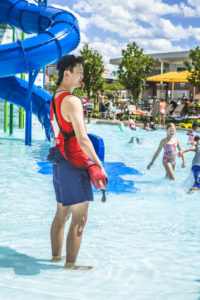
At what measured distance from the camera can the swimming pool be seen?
9.65ft

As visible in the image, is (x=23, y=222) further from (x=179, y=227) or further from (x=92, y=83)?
(x=92, y=83)

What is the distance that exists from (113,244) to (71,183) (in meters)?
1.29

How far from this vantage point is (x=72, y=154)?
2969 mm

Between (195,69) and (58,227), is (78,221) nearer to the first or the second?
(58,227)

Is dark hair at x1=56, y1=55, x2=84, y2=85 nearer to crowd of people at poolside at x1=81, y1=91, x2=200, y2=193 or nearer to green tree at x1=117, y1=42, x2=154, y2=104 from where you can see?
crowd of people at poolside at x1=81, y1=91, x2=200, y2=193

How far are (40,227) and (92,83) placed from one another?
2711 cm

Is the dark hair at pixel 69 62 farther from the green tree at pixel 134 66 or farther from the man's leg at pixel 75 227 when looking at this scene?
the green tree at pixel 134 66

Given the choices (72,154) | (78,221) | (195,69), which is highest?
(195,69)

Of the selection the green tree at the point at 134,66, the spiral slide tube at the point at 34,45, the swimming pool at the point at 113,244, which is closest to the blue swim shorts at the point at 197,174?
the swimming pool at the point at 113,244

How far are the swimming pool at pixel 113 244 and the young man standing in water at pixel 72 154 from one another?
331 millimetres

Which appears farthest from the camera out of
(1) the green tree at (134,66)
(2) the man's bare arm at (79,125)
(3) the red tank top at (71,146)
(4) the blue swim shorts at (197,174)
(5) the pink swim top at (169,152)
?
Result: (1) the green tree at (134,66)

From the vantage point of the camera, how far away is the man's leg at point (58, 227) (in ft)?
10.3

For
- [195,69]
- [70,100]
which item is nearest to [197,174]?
[70,100]

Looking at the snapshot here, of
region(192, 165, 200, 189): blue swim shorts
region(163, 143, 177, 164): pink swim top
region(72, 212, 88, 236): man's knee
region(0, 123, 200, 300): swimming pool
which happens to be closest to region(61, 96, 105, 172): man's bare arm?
region(72, 212, 88, 236): man's knee
